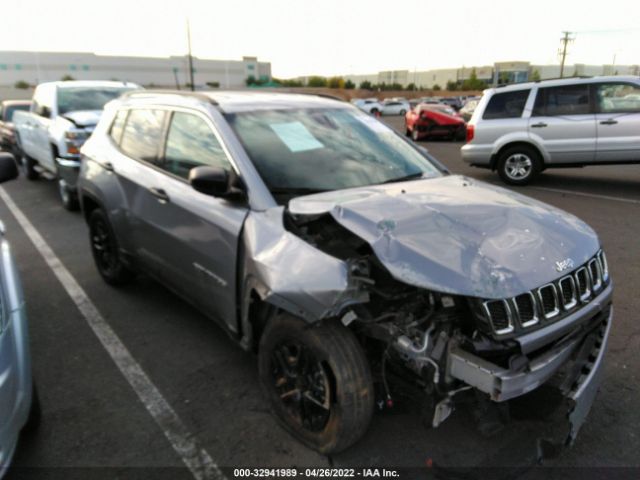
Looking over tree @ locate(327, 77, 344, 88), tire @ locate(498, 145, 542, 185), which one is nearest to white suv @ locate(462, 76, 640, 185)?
tire @ locate(498, 145, 542, 185)

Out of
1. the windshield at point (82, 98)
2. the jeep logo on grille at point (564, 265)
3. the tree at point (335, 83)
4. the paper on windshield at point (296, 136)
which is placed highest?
the tree at point (335, 83)

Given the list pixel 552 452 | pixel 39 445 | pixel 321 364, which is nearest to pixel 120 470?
pixel 39 445

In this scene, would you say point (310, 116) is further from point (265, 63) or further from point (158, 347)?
point (265, 63)

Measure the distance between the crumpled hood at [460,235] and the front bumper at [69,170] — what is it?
5.76 m

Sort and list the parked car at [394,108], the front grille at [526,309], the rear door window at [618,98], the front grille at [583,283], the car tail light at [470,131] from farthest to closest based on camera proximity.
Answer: the parked car at [394,108], the car tail light at [470,131], the rear door window at [618,98], the front grille at [583,283], the front grille at [526,309]

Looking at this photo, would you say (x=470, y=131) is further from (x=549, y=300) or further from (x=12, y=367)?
(x=12, y=367)

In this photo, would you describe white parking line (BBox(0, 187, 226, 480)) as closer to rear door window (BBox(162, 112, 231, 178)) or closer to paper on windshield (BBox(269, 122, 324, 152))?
rear door window (BBox(162, 112, 231, 178))

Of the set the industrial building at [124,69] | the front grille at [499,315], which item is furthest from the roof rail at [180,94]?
the industrial building at [124,69]

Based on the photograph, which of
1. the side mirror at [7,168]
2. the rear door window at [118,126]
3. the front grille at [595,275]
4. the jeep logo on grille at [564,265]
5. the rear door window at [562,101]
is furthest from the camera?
the rear door window at [562,101]

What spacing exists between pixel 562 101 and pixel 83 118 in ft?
27.4

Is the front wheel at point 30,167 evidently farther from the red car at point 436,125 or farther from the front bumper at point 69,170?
the red car at point 436,125

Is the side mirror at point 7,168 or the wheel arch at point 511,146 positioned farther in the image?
the wheel arch at point 511,146

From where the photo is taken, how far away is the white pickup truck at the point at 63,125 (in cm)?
753

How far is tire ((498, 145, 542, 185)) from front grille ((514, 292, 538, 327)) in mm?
8057
